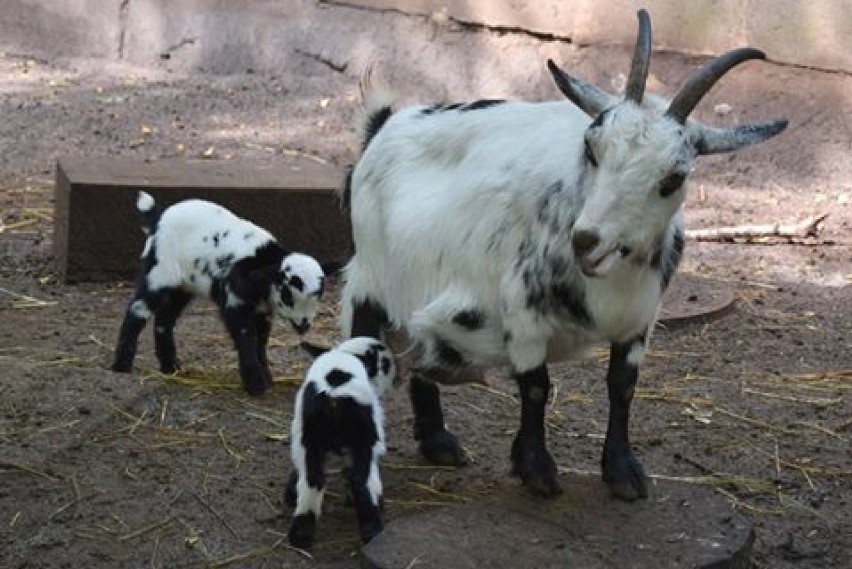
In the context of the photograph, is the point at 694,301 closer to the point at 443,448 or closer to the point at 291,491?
the point at 443,448

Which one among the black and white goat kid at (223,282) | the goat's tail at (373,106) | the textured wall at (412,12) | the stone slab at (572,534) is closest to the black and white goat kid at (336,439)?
the stone slab at (572,534)

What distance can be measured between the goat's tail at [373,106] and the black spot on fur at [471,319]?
0.88 m

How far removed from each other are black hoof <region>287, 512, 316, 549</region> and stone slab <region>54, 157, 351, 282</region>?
2.70 metres

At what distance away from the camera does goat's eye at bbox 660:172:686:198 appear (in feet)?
12.8

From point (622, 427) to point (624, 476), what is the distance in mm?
140

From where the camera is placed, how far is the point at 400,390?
5910 mm

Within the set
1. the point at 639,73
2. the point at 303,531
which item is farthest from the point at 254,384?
the point at 639,73

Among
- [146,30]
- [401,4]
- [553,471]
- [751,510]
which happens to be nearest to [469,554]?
[553,471]

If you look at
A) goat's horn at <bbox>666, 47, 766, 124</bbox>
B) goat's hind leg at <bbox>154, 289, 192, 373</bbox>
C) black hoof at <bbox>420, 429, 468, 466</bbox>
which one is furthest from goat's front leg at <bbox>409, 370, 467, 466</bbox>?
goat's horn at <bbox>666, 47, 766, 124</bbox>

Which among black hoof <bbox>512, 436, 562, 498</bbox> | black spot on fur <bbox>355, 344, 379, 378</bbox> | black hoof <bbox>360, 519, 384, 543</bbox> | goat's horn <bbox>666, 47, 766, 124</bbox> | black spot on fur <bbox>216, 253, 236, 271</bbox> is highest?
goat's horn <bbox>666, 47, 766, 124</bbox>

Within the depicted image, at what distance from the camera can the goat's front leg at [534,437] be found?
432cm

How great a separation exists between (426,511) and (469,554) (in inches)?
19.2

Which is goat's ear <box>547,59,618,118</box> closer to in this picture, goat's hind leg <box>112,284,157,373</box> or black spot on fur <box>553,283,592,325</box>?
black spot on fur <box>553,283,592,325</box>

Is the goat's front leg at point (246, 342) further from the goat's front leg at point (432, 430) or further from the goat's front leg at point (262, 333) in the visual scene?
the goat's front leg at point (432, 430)
